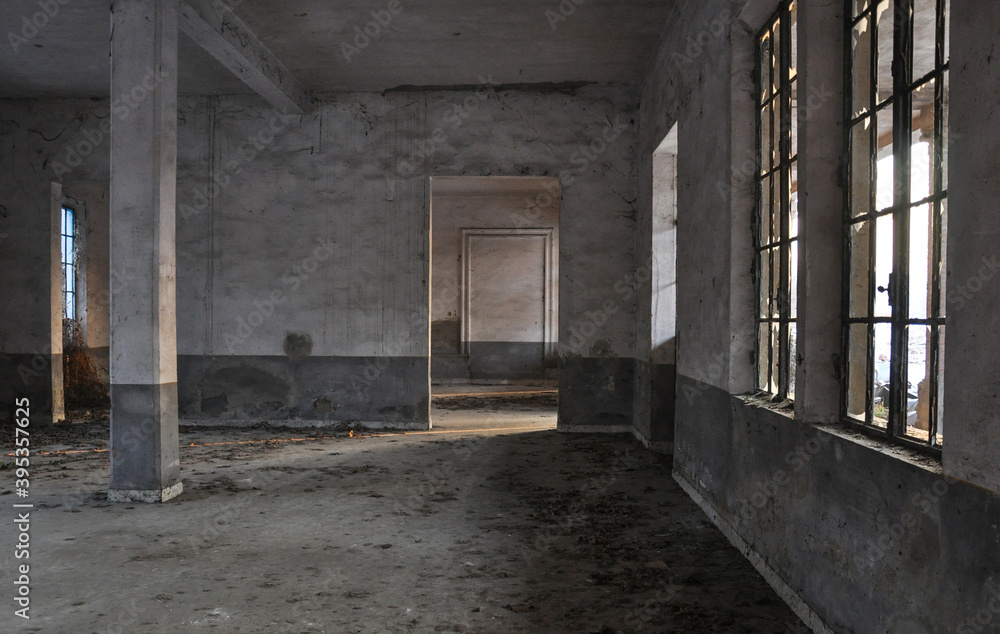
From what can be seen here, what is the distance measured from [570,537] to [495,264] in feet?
37.0

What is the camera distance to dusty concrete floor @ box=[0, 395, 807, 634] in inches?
129

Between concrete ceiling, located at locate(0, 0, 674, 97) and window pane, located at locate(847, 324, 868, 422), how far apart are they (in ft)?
14.5

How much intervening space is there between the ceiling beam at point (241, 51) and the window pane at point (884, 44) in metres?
5.02

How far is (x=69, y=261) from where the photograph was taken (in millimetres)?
12422

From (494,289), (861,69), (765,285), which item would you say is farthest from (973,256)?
(494,289)

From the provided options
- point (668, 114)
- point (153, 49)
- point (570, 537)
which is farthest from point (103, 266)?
point (570, 537)

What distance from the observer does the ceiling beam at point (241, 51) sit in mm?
6164

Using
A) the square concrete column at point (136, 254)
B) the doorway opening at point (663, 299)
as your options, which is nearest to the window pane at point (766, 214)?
the doorway opening at point (663, 299)

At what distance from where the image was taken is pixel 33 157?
30.7ft

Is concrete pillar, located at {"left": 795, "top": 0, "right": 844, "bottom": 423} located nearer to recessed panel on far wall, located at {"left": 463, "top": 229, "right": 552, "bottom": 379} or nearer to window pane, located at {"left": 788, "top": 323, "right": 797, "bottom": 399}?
window pane, located at {"left": 788, "top": 323, "right": 797, "bottom": 399}

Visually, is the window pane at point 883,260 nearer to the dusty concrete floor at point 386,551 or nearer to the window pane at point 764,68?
the dusty concrete floor at point 386,551

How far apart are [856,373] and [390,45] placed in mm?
5948

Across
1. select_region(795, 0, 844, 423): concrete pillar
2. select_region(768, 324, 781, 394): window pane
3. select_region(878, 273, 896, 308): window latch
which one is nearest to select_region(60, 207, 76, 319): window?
select_region(768, 324, 781, 394): window pane

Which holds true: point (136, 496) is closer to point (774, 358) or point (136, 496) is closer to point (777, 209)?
point (774, 358)
